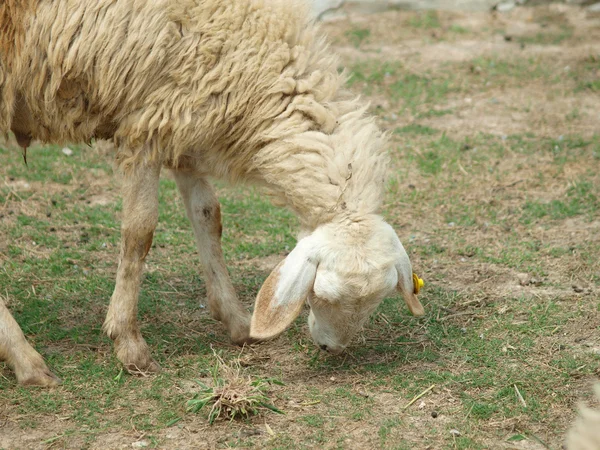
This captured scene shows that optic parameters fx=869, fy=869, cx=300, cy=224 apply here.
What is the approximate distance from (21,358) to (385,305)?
7.00ft

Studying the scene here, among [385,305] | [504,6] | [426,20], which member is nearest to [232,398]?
[385,305]

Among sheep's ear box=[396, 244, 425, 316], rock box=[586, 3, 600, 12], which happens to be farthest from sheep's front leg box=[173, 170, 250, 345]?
rock box=[586, 3, 600, 12]

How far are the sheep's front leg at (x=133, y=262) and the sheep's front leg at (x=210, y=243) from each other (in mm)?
561

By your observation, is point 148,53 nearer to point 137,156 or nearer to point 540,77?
point 137,156

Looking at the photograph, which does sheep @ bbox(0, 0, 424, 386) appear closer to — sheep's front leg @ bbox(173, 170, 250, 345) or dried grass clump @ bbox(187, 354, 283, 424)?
dried grass clump @ bbox(187, 354, 283, 424)

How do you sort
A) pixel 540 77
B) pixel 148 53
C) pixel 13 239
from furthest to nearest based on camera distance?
pixel 540 77
pixel 13 239
pixel 148 53

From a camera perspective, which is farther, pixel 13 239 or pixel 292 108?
pixel 13 239

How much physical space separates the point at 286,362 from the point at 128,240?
1.07 meters

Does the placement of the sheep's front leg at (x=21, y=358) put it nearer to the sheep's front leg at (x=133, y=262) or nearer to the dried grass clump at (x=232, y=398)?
the sheep's front leg at (x=133, y=262)

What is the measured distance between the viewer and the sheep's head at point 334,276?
414 centimetres

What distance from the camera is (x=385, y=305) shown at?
17.3 ft

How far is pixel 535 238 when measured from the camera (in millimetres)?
6043

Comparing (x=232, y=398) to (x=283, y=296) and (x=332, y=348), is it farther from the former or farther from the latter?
(x=332, y=348)

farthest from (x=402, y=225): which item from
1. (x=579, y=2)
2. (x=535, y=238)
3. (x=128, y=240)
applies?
(x=579, y=2)
